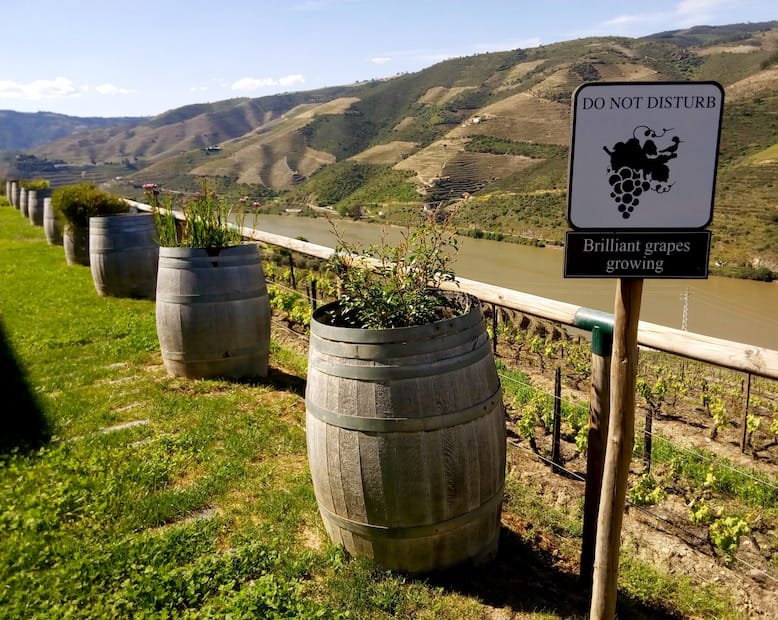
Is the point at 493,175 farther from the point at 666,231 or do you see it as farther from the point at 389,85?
the point at 389,85

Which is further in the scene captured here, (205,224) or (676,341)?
(205,224)

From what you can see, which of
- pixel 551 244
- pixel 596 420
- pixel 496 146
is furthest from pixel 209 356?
pixel 496 146

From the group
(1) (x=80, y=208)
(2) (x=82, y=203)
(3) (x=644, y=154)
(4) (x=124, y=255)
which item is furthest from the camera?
(1) (x=80, y=208)

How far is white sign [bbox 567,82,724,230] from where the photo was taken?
1642 mm

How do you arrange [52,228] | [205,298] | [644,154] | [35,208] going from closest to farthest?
1. [644,154]
2. [205,298]
3. [52,228]
4. [35,208]

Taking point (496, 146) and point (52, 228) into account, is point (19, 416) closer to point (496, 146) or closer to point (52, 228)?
point (52, 228)

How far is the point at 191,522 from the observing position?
3133mm

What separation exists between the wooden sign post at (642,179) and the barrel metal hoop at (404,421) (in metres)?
0.91

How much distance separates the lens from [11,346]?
6.45 meters

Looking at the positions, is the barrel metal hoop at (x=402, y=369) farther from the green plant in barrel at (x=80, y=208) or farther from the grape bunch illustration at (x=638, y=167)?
the green plant in barrel at (x=80, y=208)

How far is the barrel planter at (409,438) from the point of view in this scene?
2.41m

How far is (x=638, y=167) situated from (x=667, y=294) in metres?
31.7

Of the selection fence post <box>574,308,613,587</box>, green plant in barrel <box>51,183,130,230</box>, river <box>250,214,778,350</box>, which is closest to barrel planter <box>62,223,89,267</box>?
green plant in barrel <box>51,183,130,230</box>

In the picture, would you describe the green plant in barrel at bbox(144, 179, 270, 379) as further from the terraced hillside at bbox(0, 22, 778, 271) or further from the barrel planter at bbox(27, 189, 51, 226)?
the barrel planter at bbox(27, 189, 51, 226)
